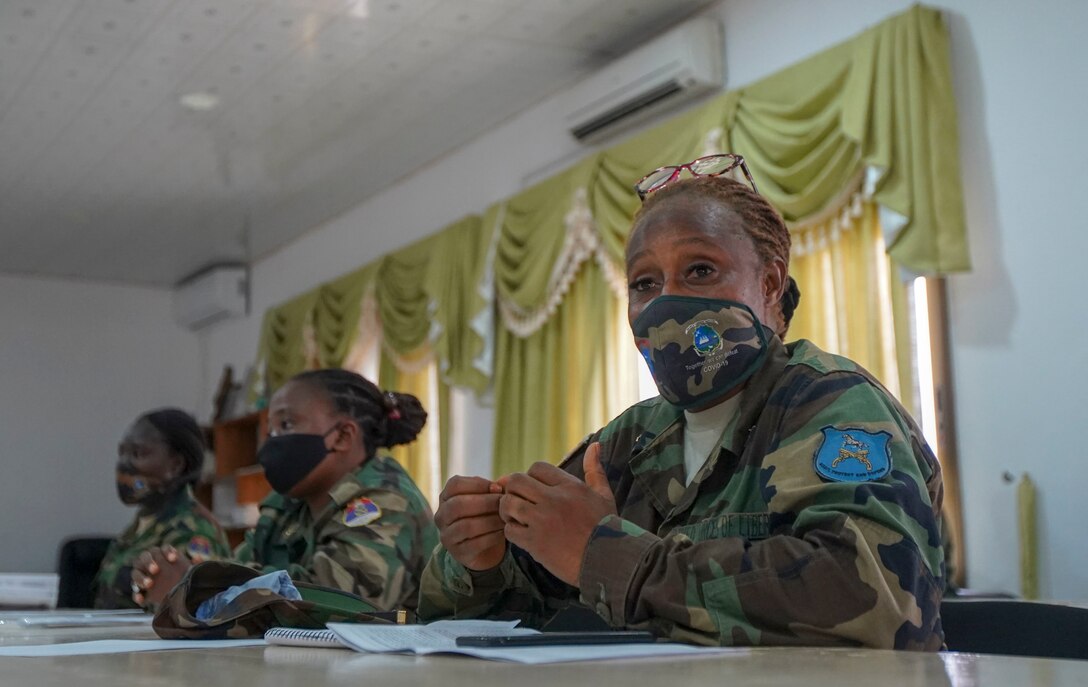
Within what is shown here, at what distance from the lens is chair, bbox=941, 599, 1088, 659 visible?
1.25 meters

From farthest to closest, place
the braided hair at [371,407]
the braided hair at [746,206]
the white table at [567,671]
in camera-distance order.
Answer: the braided hair at [371,407] → the braided hair at [746,206] → the white table at [567,671]

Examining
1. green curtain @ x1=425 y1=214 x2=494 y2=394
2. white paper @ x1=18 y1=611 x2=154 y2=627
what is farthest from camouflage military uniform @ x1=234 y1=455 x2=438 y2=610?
green curtain @ x1=425 y1=214 x2=494 y2=394

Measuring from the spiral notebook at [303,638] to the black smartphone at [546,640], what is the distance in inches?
7.1

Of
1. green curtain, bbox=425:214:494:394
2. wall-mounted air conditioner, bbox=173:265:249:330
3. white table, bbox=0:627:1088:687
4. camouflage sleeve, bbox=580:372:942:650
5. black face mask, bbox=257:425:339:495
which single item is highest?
wall-mounted air conditioner, bbox=173:265:249:330

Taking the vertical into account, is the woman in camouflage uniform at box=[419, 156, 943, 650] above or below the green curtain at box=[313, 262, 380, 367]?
below

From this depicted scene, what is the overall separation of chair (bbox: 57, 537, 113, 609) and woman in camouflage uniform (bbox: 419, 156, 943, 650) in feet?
20.4

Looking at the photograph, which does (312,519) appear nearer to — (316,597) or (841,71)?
(316,597)

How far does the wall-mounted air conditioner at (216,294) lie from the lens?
8.48 metres

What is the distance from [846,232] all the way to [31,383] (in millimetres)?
6573

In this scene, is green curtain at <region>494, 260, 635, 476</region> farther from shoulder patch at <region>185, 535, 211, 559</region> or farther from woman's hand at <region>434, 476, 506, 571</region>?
woman's hand at <region>434, 476, 506, 571</region>

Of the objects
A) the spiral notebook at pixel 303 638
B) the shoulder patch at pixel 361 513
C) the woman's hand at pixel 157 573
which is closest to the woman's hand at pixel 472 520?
the spiral notebook at pixel 303 638

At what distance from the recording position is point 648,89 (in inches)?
184

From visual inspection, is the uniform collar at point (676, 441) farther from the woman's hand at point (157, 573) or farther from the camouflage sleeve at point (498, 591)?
the woman's hand at point (157, 573)

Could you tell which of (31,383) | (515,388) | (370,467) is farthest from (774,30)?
(31,383)
